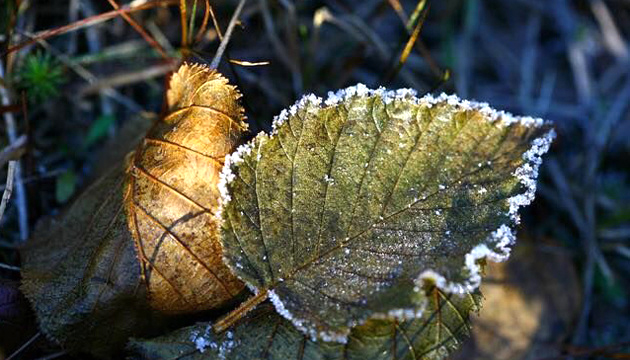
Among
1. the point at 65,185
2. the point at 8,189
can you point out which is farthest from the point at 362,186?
the point at 65,185

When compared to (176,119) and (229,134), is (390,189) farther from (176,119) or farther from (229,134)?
(176,119)

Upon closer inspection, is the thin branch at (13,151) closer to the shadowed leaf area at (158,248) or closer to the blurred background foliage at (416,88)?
the blurred background foliage at (416,88)

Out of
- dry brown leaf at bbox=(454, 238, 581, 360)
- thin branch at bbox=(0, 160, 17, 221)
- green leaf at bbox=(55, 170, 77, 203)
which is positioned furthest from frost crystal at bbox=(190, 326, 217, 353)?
dry brown leaf at bbox=(454, 238, 581, 360)

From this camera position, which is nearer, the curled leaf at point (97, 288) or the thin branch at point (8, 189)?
the curled leaf at point (97, 288)

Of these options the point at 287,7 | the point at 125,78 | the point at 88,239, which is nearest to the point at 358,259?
the point at 88,239

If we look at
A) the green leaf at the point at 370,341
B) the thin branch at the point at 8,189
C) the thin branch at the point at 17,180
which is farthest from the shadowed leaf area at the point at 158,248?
the thin branch at the point at 17,180
